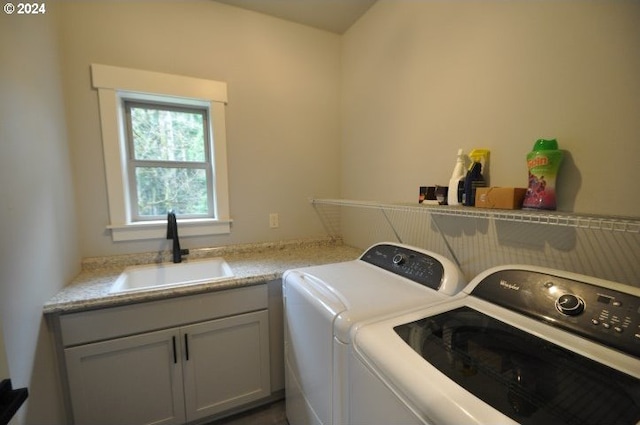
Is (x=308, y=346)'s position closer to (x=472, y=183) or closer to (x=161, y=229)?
(x=472, y=183)

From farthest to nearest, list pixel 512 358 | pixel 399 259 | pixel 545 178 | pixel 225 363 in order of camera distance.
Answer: pixel 225 363
pixel 399 259
pixel 545 178
pixel 512 358

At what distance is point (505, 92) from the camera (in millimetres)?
1104

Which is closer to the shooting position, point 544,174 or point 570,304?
point 570,304

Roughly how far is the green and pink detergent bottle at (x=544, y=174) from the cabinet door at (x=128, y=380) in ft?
5.47

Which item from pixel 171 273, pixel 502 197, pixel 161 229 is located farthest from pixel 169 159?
pixel 502 197

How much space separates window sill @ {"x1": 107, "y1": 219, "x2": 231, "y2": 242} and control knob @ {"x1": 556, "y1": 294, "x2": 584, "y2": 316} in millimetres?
1777

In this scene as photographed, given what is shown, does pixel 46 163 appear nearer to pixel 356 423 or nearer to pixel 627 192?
pixel 356 423

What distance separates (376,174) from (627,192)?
1.21 m

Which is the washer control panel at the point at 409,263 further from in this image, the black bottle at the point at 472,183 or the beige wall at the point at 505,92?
the beige wall at the point at 505,92

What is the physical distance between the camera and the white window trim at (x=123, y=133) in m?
1.58

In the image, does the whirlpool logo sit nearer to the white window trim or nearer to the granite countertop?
the granite countertop

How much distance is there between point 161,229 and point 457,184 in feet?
5.81

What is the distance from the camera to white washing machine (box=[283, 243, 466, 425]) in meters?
0.90

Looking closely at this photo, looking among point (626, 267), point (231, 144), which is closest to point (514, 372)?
point (626, 267)
